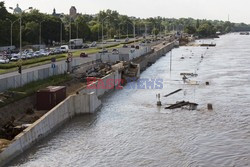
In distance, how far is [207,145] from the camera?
3641cm

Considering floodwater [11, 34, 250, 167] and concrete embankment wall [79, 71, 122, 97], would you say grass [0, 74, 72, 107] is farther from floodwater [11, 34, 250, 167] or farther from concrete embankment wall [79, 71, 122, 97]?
floodwater [11, 34, 250, 167]

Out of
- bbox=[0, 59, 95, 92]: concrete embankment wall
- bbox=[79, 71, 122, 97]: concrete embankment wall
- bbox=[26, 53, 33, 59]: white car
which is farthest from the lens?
bbox=[26, 53, 33, 59]: white car

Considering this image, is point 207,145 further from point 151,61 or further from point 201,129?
point 151,61

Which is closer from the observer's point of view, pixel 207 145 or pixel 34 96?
pixel 207 145

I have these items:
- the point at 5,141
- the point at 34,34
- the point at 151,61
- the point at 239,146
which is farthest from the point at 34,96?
the point at 34,34

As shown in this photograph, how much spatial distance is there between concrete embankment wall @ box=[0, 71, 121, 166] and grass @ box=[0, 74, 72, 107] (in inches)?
153

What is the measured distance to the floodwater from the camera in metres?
32.4

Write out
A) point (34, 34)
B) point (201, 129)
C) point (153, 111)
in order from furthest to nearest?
point (34, 34)
point (153, 111)
point (201, 129)

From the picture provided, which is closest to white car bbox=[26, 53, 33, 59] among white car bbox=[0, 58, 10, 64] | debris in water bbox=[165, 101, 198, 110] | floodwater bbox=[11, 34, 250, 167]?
white car bbox=[0, 58, 10, 64]

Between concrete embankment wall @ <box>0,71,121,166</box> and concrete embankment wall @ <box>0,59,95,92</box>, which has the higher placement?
concrete embankment wall @ <box>0,59,95,92</box>

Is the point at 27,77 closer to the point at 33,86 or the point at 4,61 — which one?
the point at 33,86

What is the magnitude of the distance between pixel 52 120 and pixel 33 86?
9.28m

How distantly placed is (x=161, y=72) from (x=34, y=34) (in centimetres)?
4572

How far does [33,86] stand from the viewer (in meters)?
46.8
